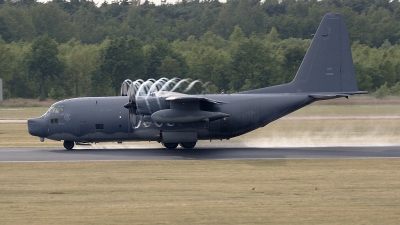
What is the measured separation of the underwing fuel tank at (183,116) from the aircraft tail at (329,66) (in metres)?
3.10

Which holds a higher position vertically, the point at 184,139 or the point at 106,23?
the point at 106,23

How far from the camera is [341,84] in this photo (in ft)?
90.3

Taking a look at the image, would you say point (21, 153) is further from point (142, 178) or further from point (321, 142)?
point (321, 142)

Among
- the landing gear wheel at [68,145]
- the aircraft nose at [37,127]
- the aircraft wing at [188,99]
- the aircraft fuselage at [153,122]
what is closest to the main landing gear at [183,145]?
the aircraft fuselage at [153,122]

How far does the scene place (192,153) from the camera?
86.5 feet

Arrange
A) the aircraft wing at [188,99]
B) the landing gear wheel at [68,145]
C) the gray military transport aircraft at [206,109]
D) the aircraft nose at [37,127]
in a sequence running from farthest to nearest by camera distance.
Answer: the landing gear wheel at [68,145] → the aircraft nose at [37,127] → the gray military transport aircraft at [206,109] → the aircraft wing at [188,99]

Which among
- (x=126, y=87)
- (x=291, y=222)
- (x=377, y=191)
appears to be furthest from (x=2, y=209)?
(x=126, y=87)

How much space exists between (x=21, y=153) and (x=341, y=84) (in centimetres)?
1520

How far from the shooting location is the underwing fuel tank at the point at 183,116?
26.0 m

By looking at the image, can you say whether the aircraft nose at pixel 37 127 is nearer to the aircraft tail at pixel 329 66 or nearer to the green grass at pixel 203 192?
the green grass at pixel 203 192

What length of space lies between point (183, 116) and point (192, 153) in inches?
67.9

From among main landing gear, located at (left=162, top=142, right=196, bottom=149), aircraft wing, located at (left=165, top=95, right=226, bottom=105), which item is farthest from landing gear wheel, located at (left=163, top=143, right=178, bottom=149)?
aircraft wing, located at (left=165, top=95, right=226, bottom=105)

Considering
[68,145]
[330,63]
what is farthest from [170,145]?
[330,63]

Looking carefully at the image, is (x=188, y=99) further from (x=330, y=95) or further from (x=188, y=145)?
(x=330, y=95)
